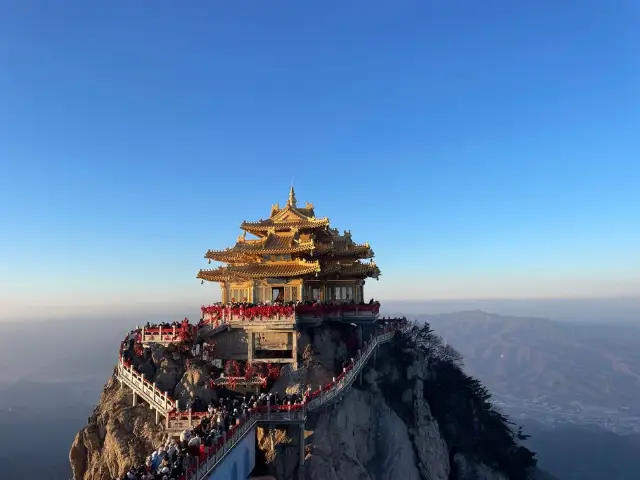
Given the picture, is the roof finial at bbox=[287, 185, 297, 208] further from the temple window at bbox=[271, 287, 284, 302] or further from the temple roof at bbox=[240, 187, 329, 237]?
the temple window at bbox=[271, 287, 284, 302]

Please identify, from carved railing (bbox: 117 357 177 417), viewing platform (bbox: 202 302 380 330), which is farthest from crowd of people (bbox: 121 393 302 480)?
viewing platform (bbox: 202 302 380 330)

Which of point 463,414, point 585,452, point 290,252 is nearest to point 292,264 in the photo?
point 290,252

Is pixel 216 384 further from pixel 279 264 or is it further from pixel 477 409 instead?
pixel 477 409

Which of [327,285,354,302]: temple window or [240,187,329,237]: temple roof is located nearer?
[240,187,329,237]: temple roof

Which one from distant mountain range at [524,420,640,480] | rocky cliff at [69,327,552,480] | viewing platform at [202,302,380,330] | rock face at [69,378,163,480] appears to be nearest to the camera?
rocky cliff at [69,327,552,480]

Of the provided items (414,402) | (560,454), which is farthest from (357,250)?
(560,454)

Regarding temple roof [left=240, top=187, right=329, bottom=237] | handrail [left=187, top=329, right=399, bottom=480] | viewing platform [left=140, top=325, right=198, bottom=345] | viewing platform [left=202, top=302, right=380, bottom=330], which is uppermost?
temple roof [left=240, top=187, right=329, bottom=237]
